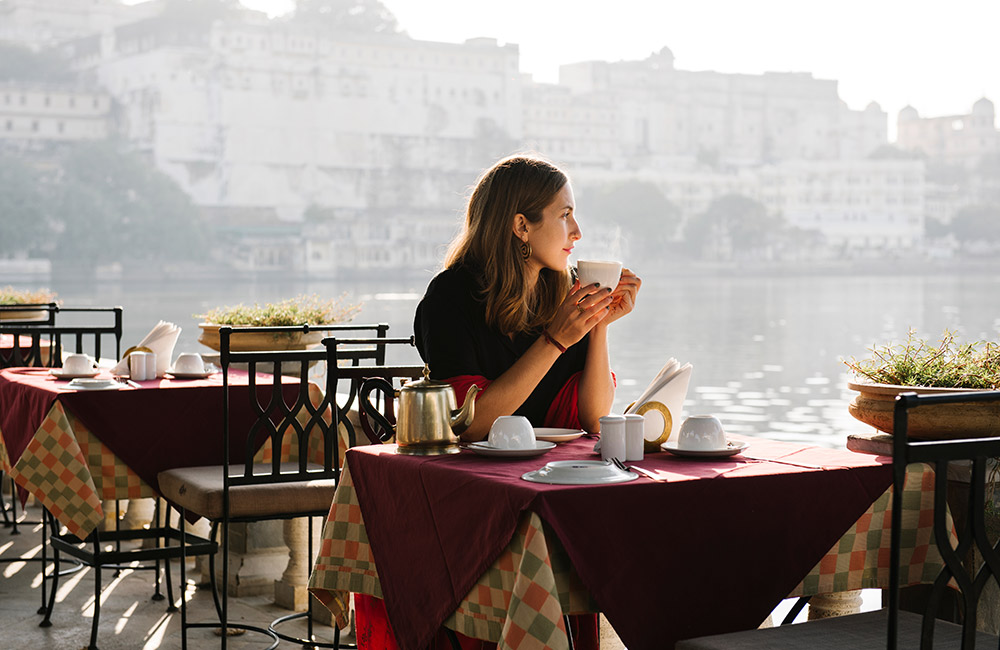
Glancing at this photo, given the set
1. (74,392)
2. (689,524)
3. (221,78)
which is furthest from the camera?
(221,78)

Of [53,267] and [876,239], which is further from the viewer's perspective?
[876,239]

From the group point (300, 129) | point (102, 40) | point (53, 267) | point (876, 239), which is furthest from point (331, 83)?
point (876, 239)

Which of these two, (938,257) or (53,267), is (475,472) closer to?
(53,267)

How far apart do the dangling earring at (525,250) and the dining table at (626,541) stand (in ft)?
1.31

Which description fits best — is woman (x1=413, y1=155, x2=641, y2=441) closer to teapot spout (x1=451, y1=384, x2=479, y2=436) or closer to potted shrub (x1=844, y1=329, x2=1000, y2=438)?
teapot spout (x1=451, y1=384, x2=479, y2=436)

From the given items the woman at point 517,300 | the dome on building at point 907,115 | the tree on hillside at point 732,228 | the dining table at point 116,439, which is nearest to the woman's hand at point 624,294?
the woman at point 517,300

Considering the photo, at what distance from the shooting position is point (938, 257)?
6744cm

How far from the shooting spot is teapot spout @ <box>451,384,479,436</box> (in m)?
1.81

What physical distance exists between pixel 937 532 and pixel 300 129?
194 feet

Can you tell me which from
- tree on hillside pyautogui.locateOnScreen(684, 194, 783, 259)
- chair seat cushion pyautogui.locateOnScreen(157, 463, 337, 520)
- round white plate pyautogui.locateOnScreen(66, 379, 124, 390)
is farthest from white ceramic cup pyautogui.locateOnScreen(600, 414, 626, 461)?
tree on hillside pyautogui.locateOnScreen(684, 194, 783, 259)

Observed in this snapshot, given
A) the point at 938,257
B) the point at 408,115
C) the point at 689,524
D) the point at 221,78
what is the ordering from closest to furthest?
the point at 689,524, the point at 221,78, the point at 408,115, the point at 938,257

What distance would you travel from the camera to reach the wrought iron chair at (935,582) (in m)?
1.25

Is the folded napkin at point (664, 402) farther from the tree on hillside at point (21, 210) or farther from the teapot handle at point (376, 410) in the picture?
the tree on hillside at point (21, 210)

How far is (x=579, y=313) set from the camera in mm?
1865
